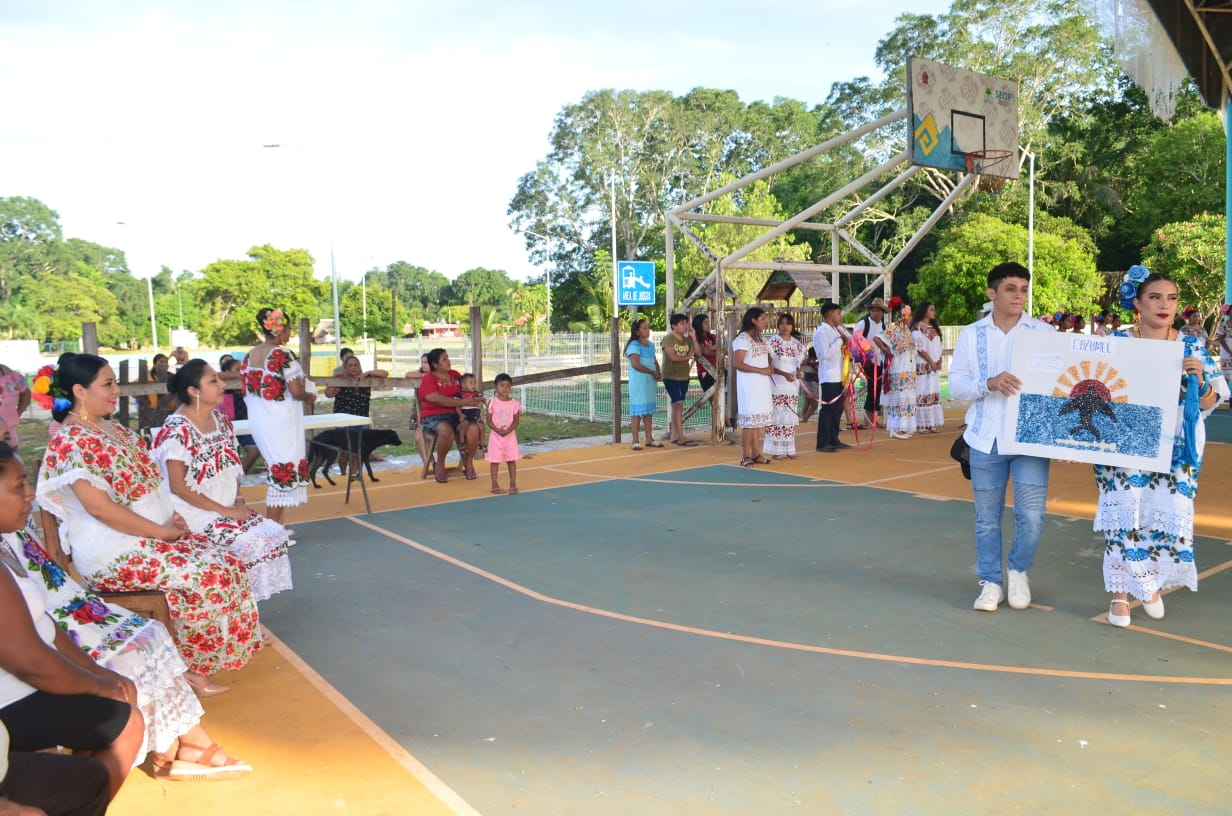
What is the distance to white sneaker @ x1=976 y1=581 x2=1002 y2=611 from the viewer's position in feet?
17.3

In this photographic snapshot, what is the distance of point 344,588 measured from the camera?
6172 millimetres

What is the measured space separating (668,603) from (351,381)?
584 cm

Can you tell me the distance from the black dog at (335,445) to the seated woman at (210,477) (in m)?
4.22

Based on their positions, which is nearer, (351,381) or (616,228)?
(351,381)

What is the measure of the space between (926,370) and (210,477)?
10.6 meters

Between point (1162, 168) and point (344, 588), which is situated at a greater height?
point (1162, 168)

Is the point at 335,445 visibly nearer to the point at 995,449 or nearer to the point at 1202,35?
the point at 995,449

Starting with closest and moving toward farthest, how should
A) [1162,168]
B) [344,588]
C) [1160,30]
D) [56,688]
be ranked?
1. [56,688]
2. [344,588]
3. [1160,30]
4. [1162,168]

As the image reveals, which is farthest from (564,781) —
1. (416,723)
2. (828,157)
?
(828,157)

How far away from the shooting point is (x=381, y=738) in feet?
12.8

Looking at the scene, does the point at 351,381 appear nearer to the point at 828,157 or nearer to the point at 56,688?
the point at 56,688

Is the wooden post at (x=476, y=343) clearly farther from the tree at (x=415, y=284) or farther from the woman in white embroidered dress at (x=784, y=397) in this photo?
the tree at (x=415, y=284)

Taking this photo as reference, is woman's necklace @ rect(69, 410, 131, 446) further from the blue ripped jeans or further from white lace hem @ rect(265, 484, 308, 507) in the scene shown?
the blue ripped jeans

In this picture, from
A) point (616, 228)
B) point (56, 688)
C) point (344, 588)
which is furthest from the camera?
point (616, 228)
